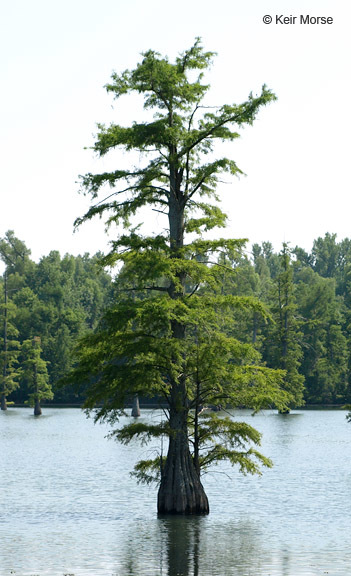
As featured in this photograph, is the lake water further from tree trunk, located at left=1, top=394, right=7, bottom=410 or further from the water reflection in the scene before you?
tree trunk, located at left=1, top=394, right=7, bottom=410

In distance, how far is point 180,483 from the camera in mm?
28172

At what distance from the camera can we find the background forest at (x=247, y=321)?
106 m

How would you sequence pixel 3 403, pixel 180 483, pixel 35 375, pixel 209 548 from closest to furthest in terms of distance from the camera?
pixel 209 548 → pixel 180 483 → pixel 35 375 → pixel 3 403

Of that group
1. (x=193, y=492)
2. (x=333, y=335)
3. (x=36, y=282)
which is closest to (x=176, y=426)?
(x=193, y=492)

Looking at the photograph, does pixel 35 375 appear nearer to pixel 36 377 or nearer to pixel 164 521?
pixel 36 377

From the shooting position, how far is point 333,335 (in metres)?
125

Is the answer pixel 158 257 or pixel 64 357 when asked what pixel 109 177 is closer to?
pixel 158 257

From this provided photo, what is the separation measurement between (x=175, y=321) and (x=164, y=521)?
20.4ft

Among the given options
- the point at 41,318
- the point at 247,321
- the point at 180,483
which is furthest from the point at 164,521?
the point at 41,318

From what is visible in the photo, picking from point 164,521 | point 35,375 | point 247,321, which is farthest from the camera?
point 247,321

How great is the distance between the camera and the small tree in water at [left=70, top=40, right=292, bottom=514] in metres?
27.9

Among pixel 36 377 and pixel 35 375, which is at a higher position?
→ pixel 35 375

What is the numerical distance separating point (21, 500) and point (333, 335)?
93.9 m

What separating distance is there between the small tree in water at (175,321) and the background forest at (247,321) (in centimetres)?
4708
